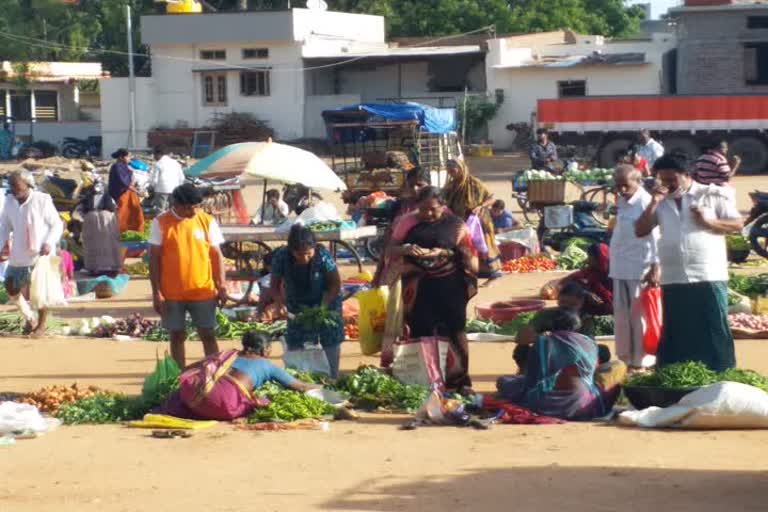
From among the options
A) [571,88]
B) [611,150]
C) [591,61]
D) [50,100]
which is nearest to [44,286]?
[611,150]

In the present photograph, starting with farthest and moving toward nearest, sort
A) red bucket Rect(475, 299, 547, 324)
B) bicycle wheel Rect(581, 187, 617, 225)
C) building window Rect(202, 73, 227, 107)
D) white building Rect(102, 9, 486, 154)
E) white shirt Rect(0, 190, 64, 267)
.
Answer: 1. building window Rect(202, 73, 227, 107)
2. white building Rect(102, 9, 486, 154)
3. bicycle wheel Rect(581, 187, 617, 225)
4. red bucket Rect(475, 299, 547, 324)
5. white shirt Rect(0, 190, 64, 267)

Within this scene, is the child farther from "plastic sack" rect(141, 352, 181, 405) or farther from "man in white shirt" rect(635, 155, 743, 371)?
"plastic sack" rect(141, 352, 181, 405)

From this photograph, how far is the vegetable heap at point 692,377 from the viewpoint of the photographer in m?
9.27

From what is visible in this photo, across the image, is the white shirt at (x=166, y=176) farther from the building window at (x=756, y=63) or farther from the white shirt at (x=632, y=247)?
the building window at (x=756, y=63)

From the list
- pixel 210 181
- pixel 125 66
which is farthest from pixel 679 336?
pixel 125 66

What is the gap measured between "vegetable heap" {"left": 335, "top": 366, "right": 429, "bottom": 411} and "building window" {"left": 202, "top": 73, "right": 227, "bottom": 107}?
3987 cm

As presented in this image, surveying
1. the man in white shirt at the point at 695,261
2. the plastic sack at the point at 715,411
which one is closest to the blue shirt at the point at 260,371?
the plastic sack at the point at 715,411

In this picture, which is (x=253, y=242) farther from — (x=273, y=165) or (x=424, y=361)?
(x=424, y=361)

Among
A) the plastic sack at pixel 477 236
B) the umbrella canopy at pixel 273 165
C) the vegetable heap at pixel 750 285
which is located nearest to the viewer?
the plastic sack at pixel 477 236

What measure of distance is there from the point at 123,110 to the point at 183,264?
133 feet

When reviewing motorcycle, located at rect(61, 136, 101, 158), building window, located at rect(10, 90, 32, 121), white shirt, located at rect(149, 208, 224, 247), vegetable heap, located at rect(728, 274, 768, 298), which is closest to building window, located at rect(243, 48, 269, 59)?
motorcycle, located at rect(61, 136, 101, 158)

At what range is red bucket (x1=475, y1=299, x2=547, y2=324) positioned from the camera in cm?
1355

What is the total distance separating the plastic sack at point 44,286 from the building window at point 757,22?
32292 millimetres

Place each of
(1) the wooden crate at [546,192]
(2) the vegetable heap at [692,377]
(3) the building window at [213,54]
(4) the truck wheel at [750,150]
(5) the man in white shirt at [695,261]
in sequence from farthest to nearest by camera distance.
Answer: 1. (3) the building window at [213,54]
2. (4) the truck wheel at [750,150]
3. (1) the wooden crate at [546,192]
4. (5) the man in white shirt at [695,261]
5. (2) the vegetable heap at [692,377]
